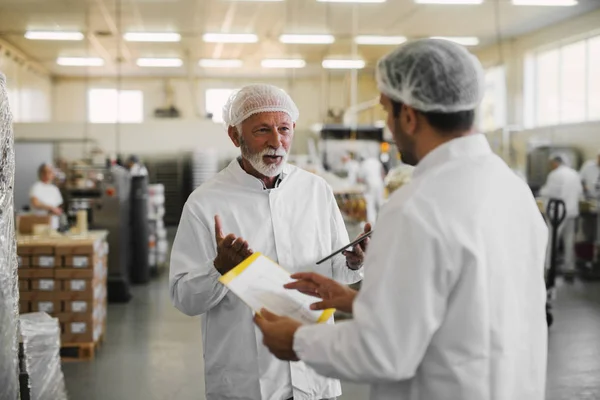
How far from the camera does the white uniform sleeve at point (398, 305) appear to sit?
51.2 inches

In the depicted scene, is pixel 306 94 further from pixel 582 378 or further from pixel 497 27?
pixel 582 378

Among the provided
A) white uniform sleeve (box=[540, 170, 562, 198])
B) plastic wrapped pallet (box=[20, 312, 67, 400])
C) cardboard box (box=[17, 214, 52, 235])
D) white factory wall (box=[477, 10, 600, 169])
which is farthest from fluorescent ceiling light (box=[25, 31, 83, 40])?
plastic wrapped pallet (box=[20, 312, 67, 400])

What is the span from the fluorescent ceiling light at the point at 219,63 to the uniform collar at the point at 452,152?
1533 cm

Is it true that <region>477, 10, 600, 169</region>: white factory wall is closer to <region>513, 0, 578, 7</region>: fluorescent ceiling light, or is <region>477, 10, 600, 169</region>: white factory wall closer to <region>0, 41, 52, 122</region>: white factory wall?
<region>513, 0, 578, 7</region>: fluorescent ceiling light

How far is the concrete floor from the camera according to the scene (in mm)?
4844

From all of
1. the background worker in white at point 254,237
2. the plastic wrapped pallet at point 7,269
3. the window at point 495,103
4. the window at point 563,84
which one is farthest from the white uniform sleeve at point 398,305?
the window at point 495,103

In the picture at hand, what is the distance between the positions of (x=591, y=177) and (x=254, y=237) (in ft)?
31.2

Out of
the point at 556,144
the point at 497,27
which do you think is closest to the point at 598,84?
the point at 556,144

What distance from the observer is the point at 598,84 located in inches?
442

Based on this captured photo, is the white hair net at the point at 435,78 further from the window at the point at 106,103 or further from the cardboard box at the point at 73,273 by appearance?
the window at the point at 106,103

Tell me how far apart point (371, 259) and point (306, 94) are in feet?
53.2

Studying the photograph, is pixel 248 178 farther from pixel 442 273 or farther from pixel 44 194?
pixel 44 194

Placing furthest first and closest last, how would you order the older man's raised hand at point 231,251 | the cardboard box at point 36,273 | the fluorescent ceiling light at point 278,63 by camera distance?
1. the fluorescent ceiling light at point 278,63
2. the cardboard box at point 36,273
3. the older man's raised hand at point 231,251

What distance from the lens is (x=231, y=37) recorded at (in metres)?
13.3
